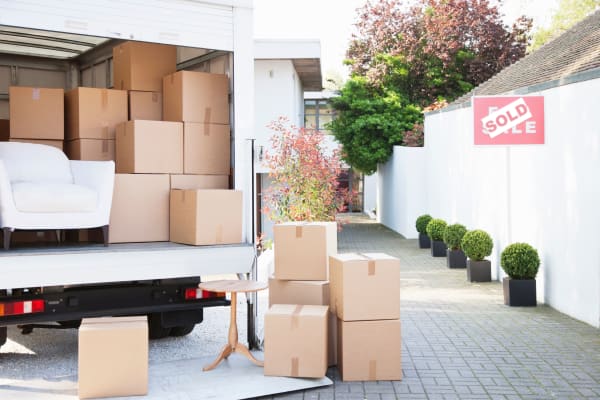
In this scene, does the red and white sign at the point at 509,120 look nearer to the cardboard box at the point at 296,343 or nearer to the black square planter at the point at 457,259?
the black square planter at the point at 457,259

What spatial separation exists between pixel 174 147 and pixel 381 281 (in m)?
2.31

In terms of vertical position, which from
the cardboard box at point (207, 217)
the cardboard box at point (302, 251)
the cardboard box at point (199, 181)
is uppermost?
the cardboard box at point (199, 181)

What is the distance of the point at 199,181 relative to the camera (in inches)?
283

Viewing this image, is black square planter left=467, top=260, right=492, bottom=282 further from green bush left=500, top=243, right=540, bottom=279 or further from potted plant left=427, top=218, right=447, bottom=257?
potted plant left=427, top=218, right=447, bottom=257

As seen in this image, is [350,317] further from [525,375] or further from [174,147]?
[174,147]

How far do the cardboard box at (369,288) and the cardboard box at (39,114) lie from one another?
325cm

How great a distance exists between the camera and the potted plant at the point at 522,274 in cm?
978

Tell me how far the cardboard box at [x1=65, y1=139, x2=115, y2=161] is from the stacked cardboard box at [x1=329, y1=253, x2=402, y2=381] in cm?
270

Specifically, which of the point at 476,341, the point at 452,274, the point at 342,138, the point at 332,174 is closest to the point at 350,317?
the point at 476,341

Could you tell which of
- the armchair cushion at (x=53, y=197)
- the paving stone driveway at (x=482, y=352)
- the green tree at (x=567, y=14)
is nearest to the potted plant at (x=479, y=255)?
the paving stone driveway at (x=482, y=352)

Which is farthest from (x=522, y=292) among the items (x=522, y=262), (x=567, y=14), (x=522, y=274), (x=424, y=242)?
(x=567, y=14)

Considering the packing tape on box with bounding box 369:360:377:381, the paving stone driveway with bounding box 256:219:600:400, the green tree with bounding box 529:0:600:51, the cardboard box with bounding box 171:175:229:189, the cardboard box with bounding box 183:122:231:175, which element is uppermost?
the green tree with bounding box 529:0:600:51

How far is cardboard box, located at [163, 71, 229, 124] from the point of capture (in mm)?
7141

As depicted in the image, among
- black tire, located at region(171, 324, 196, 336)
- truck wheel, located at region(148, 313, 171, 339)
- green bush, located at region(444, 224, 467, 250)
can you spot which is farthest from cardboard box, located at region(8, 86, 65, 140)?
green bush, located at region(444, 224, 467, 250)
